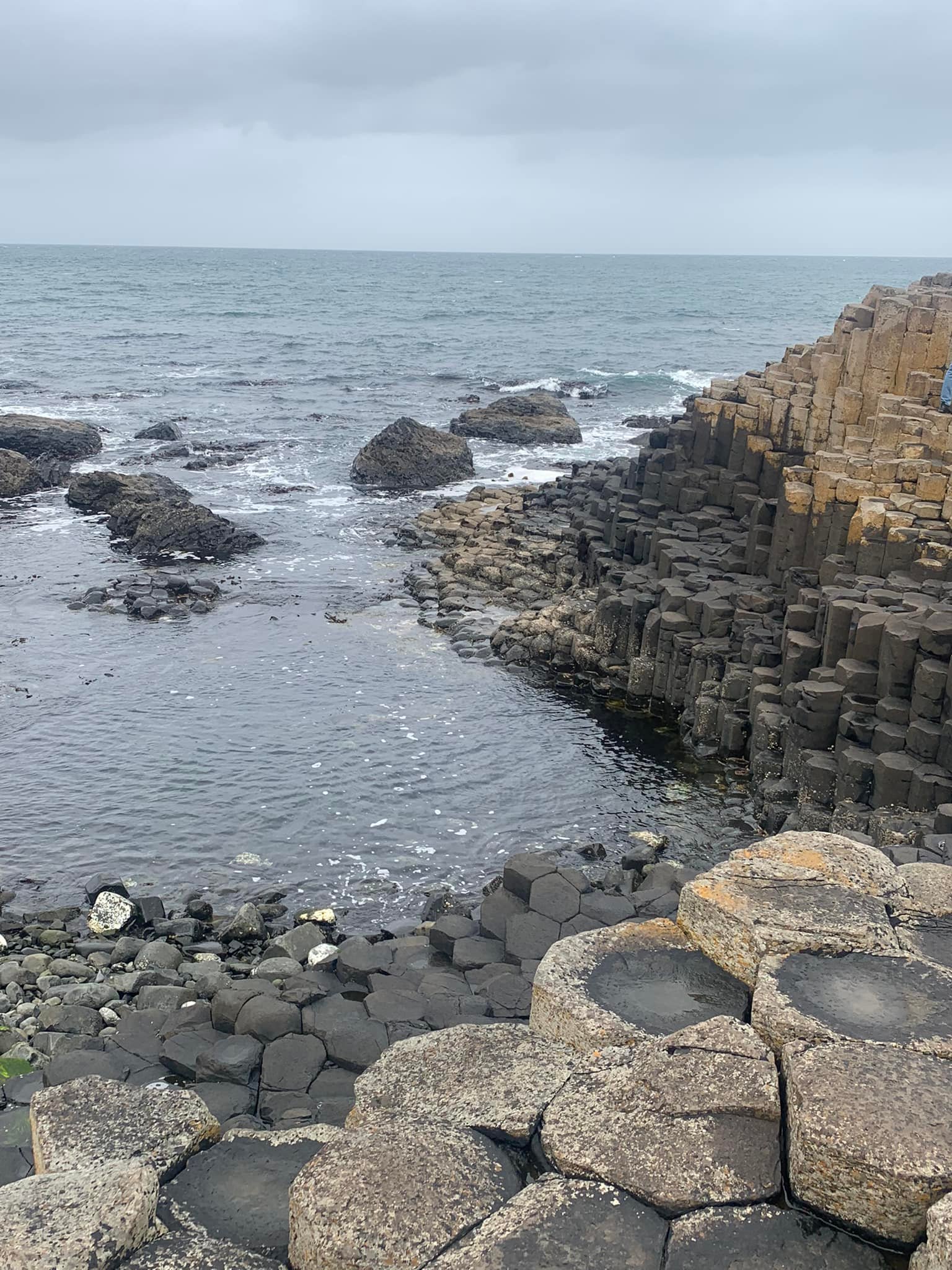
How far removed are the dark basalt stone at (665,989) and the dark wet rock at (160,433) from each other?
36.0 metres

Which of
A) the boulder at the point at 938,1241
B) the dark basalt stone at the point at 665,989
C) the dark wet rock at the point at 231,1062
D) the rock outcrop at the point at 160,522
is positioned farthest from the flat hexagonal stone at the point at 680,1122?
the rock outcrop at the point at 160,522

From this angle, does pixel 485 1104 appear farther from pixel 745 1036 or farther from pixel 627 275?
pixel 627 275

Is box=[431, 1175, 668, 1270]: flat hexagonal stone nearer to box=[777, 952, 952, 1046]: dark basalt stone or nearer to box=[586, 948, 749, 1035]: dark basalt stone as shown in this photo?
box=[586, 948, 749, 1035]: dark basalt stone

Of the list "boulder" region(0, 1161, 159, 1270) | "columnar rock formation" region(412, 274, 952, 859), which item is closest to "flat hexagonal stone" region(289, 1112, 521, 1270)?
"boulder" region(0, 1161, 159, 1270)

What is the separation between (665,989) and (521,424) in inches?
1408

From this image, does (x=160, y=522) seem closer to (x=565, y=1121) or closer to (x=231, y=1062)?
(x=231, y=1062)

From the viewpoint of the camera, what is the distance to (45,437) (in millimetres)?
35719

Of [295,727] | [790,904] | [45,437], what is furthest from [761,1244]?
[45,437]

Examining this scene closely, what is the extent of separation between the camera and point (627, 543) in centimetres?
2189

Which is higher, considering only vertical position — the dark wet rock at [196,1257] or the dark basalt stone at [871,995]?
the dark basalt stone at [871,995]

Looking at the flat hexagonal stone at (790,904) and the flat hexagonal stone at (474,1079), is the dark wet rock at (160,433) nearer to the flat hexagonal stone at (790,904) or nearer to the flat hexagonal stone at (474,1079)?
the flat hexagonal stone at (790,904)

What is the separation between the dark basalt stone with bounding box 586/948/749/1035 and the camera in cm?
618

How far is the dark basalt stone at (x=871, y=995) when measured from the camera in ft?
18.4

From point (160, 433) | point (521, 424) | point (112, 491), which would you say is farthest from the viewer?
point (521, 424)
